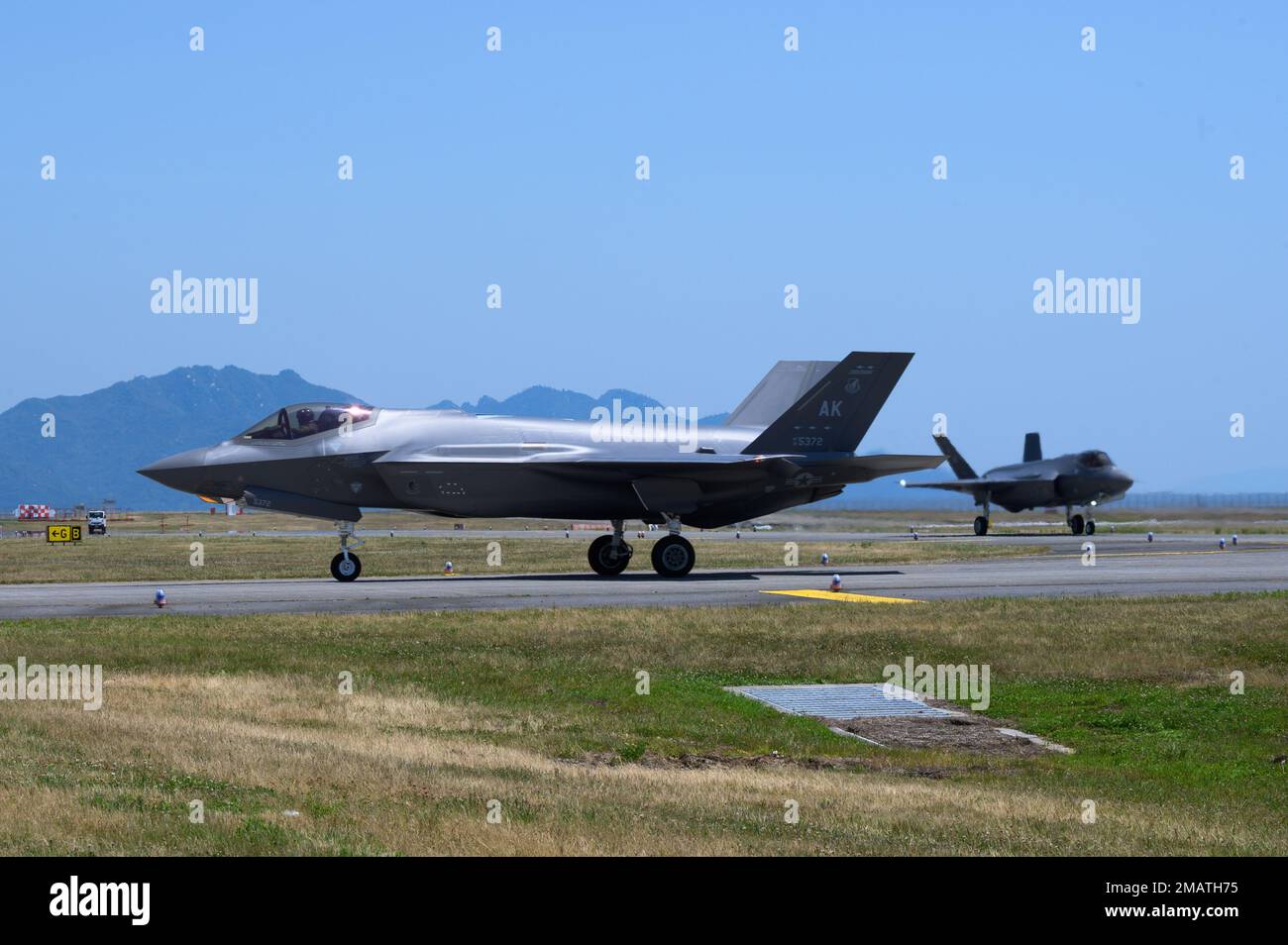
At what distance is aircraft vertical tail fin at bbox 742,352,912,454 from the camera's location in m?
35.4

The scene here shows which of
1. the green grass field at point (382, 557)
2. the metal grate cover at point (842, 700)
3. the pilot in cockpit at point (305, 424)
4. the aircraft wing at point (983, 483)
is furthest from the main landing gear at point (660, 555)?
the aircraft wing at point (983, 483)

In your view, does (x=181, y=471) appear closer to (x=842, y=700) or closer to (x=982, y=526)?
(x=842, y=700)

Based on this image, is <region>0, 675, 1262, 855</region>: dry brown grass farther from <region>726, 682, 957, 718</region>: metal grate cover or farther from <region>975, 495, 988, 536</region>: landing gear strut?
<region>975, 495, 988, 536</region>: landing gear strut

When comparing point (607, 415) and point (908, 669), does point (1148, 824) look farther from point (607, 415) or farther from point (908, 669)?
point (607, 415)

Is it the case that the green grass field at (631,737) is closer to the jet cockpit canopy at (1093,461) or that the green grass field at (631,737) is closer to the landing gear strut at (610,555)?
the landing gear strut at (610,555)

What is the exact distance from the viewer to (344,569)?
3491cm

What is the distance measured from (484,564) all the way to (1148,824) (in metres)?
34.3

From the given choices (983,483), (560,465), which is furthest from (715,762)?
(983,483)

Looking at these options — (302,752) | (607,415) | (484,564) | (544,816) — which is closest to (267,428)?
(607,415)

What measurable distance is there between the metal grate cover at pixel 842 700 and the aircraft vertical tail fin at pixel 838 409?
1395 cm

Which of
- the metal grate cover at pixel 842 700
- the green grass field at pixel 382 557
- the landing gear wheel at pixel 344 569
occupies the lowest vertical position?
the metal grate cover at pixel 842 700

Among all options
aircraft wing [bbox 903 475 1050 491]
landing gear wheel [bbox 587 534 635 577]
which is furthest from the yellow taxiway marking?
aircraft wing [bbox 903 475 1050 491]

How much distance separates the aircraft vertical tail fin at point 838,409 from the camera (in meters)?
35.4
